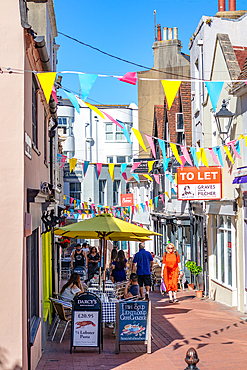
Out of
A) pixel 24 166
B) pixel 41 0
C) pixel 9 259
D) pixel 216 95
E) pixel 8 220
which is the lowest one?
pixel 9 259

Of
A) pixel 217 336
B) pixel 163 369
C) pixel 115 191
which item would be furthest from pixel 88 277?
pixel 115 191

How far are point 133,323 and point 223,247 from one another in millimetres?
7523

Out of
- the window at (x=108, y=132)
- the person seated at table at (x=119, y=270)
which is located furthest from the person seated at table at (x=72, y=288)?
the window at (x=108, y=132)

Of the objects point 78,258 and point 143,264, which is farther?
point 78,258

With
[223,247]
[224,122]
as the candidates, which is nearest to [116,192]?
[223,247]

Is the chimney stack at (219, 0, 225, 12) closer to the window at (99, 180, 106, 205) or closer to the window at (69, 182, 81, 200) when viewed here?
the window at (69, 182, 81, 200)

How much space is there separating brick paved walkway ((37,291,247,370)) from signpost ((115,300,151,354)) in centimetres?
28

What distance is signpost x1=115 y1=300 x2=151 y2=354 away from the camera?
344 inches

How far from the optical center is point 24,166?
Answer: 6.81 m

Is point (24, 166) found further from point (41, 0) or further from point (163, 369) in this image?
point (41, 0)

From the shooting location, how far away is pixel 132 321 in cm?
879

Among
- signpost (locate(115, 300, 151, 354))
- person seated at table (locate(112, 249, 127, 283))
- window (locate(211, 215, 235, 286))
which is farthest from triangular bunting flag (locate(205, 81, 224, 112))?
window (locate(211, 215, 235, 286))

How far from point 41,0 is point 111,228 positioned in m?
5.57

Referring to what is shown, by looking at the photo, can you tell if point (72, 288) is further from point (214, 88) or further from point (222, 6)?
point (222, 6)
